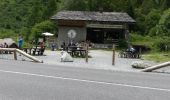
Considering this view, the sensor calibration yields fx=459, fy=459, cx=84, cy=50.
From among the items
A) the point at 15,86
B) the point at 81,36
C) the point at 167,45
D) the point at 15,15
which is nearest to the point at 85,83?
the point at 15,86

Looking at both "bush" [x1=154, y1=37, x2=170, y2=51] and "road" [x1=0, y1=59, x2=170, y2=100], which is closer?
"road" [x1=0, y1=59, x2=170, y2=100]

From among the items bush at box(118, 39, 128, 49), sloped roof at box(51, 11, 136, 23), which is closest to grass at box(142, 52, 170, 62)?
bush at box(118, 39, 128, 49)

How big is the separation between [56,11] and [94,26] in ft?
70.2

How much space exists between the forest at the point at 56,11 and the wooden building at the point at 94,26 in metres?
5.08

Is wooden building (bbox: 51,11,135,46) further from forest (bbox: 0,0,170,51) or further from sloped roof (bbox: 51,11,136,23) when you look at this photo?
forest (bbox: 0,0,170,51)

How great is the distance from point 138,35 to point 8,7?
29455 mm

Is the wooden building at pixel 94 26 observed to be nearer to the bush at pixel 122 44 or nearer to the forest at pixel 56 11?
the bush at pixel 122 44

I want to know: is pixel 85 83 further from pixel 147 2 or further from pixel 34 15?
pixel 147 2

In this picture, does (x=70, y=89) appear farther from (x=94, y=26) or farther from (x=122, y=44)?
(x=94, y=26)

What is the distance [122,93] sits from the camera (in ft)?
33.7

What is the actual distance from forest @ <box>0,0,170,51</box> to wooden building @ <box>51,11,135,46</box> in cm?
508

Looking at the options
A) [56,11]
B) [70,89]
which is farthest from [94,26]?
[70,89]

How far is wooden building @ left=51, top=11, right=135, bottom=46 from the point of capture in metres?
55.7

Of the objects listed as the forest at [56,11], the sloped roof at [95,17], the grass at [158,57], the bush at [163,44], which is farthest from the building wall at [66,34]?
the grass at [158,57]
